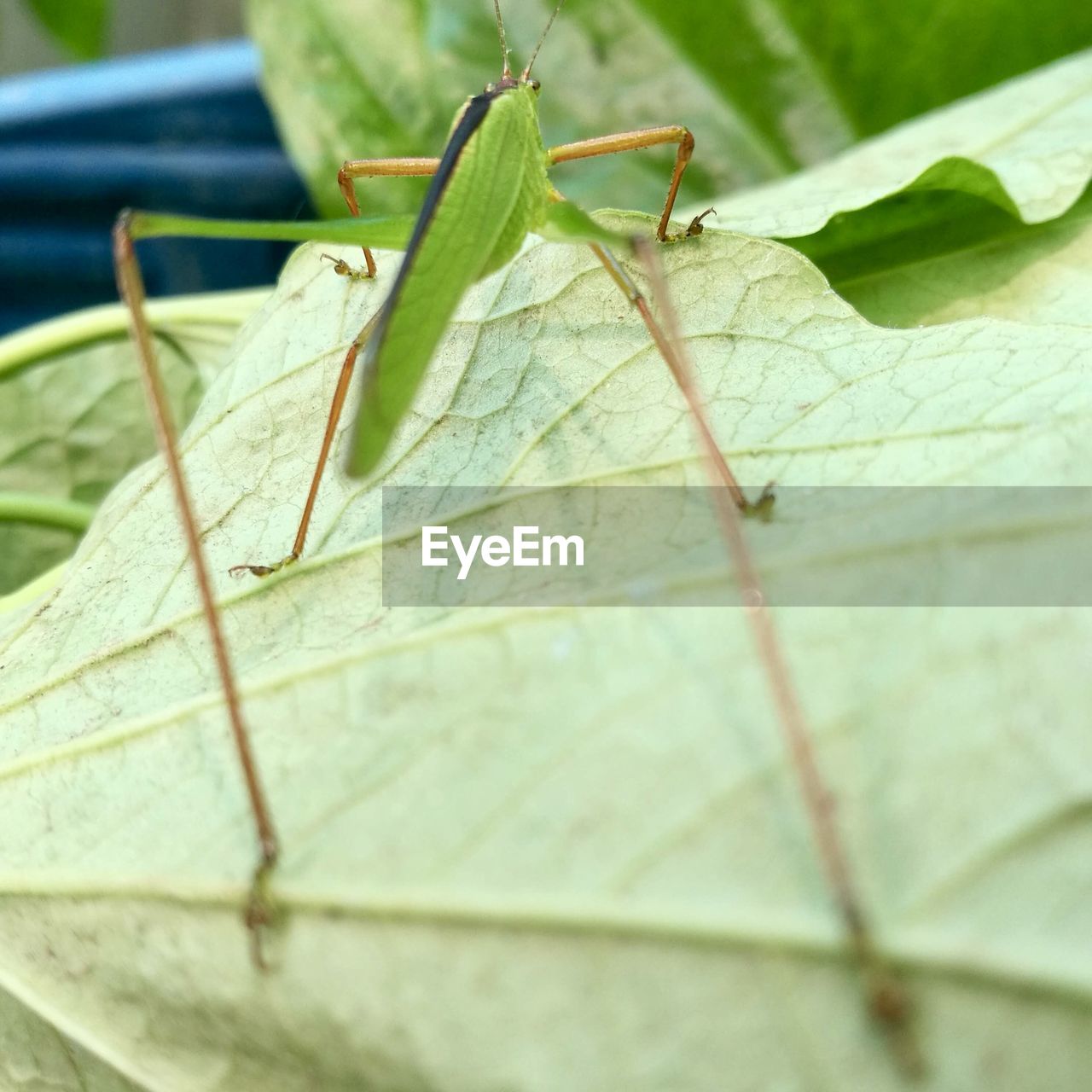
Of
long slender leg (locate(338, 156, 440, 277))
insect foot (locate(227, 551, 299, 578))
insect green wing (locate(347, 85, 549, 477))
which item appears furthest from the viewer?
long slender leg (locate(338, 156, 440, 277))

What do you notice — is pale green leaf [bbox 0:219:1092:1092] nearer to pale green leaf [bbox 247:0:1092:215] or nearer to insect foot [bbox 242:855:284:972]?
insect foot [bbox 242:855:284:972]

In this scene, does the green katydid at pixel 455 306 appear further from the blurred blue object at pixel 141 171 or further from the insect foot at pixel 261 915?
the blurred blue object at pixel 141 171

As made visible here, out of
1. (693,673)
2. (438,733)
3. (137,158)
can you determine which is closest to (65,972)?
(438,733)

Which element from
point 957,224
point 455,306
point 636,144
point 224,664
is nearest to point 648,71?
point 636,144

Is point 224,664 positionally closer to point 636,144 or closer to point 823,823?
point 823,823

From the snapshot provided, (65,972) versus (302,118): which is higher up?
(302,118)

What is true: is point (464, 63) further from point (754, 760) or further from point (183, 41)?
point (183, 41)

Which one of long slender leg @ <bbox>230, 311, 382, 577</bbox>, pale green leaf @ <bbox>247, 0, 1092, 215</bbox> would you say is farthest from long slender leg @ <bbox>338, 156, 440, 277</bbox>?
pale green leaf @ <bbox>247, 0, 1092, 215</bbox>
